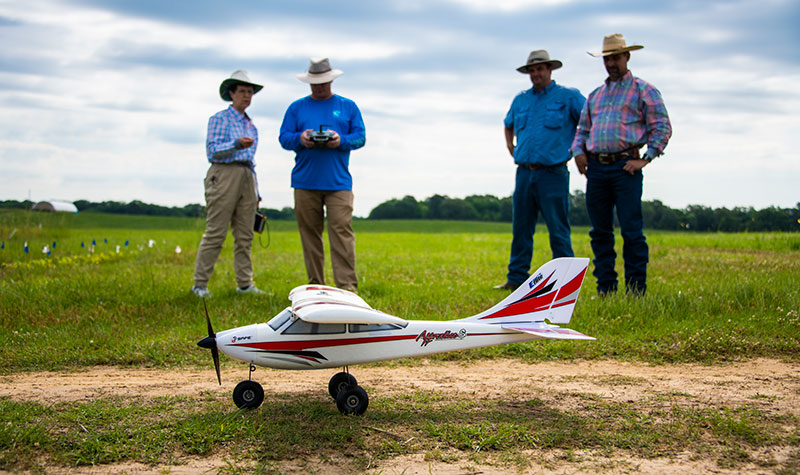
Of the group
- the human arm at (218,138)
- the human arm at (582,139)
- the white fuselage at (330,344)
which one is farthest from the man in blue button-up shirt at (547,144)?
the white fuselage at (330,344)

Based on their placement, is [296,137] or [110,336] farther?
[296,137]

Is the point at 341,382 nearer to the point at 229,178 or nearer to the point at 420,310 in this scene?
the point at 420,310

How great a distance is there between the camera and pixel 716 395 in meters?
4.73

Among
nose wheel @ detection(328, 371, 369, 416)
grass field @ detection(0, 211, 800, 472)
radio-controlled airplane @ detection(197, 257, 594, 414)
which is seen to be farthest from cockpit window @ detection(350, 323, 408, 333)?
grass field @ detection(0, 211, 800, 472)

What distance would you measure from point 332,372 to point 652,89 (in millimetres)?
5102

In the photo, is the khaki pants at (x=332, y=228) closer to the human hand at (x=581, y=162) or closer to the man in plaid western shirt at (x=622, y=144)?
the human hand at (x=581, y=162)

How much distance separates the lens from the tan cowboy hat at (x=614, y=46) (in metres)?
7.19

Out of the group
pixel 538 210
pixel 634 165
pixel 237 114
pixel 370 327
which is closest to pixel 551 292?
pixel 370 327

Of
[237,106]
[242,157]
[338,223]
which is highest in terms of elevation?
[237,106]

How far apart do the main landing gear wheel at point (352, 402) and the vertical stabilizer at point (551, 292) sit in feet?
3.45

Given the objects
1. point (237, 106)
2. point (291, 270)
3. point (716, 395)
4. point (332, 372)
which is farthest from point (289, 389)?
point (291, 270)

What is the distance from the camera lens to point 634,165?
711 cm

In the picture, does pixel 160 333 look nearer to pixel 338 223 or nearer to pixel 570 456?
pixel 338 223

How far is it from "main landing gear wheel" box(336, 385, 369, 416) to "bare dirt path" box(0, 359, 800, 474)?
0.54 m
